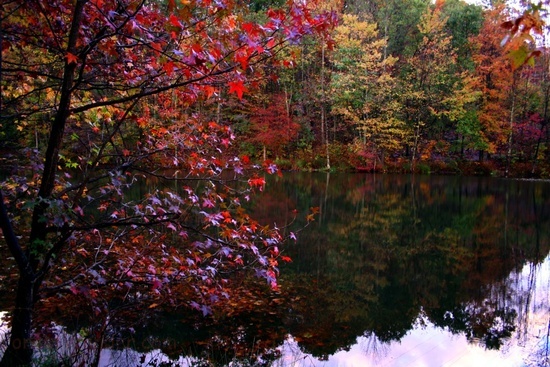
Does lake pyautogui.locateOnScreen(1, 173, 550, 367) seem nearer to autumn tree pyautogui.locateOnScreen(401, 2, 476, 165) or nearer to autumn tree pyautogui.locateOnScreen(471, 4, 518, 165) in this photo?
autumn tree pyautogui.locateOnScreen(471, 4, 518, 165)

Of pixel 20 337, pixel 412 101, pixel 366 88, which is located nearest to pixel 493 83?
pixel 412 101

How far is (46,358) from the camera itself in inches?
135

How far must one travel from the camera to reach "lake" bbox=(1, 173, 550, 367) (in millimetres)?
4672

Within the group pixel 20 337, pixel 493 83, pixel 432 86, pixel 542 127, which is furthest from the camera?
pixel 432 86

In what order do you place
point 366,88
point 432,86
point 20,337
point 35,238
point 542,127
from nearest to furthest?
point 35,238
point 20,337
point 542,127
point 366,88
point 432,86

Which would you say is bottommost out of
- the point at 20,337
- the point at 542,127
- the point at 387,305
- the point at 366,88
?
the point at 387,305

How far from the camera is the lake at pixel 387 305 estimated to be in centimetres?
467

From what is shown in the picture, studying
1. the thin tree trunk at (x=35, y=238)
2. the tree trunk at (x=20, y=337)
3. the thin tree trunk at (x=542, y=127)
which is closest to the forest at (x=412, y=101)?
the thin tree trunk at (x=542, y=127)

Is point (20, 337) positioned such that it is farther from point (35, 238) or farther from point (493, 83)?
point (493, 83)

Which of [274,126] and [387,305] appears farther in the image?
[274,126]

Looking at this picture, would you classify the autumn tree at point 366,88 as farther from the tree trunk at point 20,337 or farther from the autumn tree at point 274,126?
Result: the tree trunk at point 20,337

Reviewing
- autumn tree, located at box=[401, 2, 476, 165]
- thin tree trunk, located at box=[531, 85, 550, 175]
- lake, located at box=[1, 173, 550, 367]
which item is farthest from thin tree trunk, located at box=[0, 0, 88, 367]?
thin tree trunk, located at box=[531, 85, 550, 175]

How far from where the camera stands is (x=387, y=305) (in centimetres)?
625

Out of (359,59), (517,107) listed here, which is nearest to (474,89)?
(517,107)
